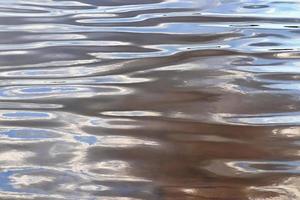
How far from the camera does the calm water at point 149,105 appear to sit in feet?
7.02

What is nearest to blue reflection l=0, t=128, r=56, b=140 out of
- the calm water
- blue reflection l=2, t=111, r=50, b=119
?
the calm water

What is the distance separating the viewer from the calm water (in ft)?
7.02

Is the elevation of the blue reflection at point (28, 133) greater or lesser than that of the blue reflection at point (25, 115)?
lesser

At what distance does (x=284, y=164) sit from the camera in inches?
89.8

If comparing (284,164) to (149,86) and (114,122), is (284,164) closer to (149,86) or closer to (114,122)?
(114,122)

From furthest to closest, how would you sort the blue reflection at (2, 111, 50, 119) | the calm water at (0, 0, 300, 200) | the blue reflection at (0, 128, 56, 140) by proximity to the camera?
the blue reflection at (2, 111, 50, 119)
the blue reflection at (0, 128, 56, 140)
the calm water at (0, 0, 300, 200)

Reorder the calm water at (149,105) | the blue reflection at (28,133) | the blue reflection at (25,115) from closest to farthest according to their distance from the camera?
1. the calm water at (149,105)
2. the blue reflection at (28,133)
3. the blue reflection at (25,115)

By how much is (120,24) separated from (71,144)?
2140 mm

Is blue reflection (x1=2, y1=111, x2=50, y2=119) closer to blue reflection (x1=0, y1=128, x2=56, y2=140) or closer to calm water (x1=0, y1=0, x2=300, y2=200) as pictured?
calm water (x1=0, y1=0, x2=300, y2=200)

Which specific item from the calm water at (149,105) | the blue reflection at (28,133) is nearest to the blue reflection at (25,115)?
the calm water at (149,105)

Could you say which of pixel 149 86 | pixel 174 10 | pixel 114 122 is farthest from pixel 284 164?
pixel 174 10

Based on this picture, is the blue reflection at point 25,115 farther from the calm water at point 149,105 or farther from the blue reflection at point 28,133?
the blue reflection at point 28,133

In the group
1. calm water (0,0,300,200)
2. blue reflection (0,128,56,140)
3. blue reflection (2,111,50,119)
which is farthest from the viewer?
blue reflection (2,111,50,119)

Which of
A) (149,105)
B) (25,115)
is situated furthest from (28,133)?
(149,105)
